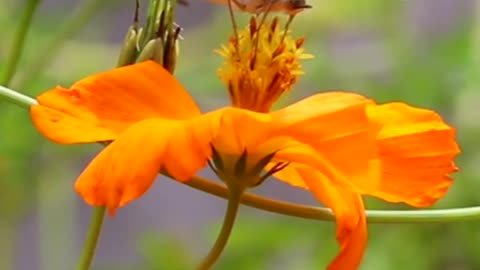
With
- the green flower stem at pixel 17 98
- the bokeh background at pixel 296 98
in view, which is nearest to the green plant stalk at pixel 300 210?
the green flower stem at pixel 17 98

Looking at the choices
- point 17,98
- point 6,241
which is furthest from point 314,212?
point 6,241

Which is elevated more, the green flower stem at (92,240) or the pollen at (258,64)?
the pollen at (258,64)

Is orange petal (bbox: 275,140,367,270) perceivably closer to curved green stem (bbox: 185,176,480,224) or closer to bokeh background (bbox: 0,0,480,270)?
curved green stem (bbox: 185,176,480,224)

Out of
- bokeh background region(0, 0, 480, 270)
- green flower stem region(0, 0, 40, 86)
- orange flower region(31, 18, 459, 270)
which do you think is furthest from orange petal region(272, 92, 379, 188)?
bokeh background region(0, 0, 480, 270)

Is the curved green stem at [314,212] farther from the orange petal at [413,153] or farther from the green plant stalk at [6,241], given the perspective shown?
the green plant stalk at [6,241]

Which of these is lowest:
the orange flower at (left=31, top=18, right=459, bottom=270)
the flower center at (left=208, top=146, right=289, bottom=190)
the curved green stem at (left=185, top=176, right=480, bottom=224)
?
the curved green stem at (left=185, top=176, right=480, bottom=224)

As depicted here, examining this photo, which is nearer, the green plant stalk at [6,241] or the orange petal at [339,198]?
the orange petal at [339,198]

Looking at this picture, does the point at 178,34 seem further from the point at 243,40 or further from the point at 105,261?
the point at 105,261

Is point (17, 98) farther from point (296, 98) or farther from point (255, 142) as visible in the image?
point (296, 98)
